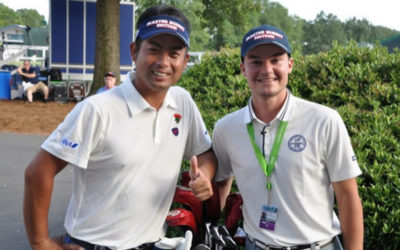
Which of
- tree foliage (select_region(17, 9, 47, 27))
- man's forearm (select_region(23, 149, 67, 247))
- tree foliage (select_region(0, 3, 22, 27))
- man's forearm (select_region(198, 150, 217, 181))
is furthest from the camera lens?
tree foliage (select_region(17, 9, 47, 27))

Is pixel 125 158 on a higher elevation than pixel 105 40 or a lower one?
lower

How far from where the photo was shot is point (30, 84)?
63.0ft

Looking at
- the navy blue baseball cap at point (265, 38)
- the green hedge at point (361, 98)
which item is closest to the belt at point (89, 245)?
the navy blue baseball cap at point (265, 38)

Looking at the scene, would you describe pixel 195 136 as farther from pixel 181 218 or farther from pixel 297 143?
pixel 297 143

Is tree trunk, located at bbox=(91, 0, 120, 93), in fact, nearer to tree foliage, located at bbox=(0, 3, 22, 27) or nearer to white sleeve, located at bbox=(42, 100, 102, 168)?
white sleeve, located at bbox=(42, 100, 102, 168)

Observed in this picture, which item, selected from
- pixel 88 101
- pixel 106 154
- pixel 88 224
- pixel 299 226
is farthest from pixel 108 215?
pixel 299 226

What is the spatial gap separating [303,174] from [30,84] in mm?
18450

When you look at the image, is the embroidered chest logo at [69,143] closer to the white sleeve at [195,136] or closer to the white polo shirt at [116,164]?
the white polo shirt at [116,164]

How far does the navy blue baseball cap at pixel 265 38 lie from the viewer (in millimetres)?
2689

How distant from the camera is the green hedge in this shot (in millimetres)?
3006

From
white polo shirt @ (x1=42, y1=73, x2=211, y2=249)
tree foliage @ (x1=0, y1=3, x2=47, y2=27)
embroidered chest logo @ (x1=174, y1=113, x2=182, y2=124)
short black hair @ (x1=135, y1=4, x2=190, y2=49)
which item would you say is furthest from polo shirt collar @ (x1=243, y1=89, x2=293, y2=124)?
tree foliage @ (x1=0, y1=3, x2=47, y2=27)

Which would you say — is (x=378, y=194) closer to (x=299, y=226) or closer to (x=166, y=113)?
(x=299, y=226)

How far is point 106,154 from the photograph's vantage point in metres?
2.44

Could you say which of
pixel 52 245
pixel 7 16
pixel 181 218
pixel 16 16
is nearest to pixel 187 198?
pixel 181 218
